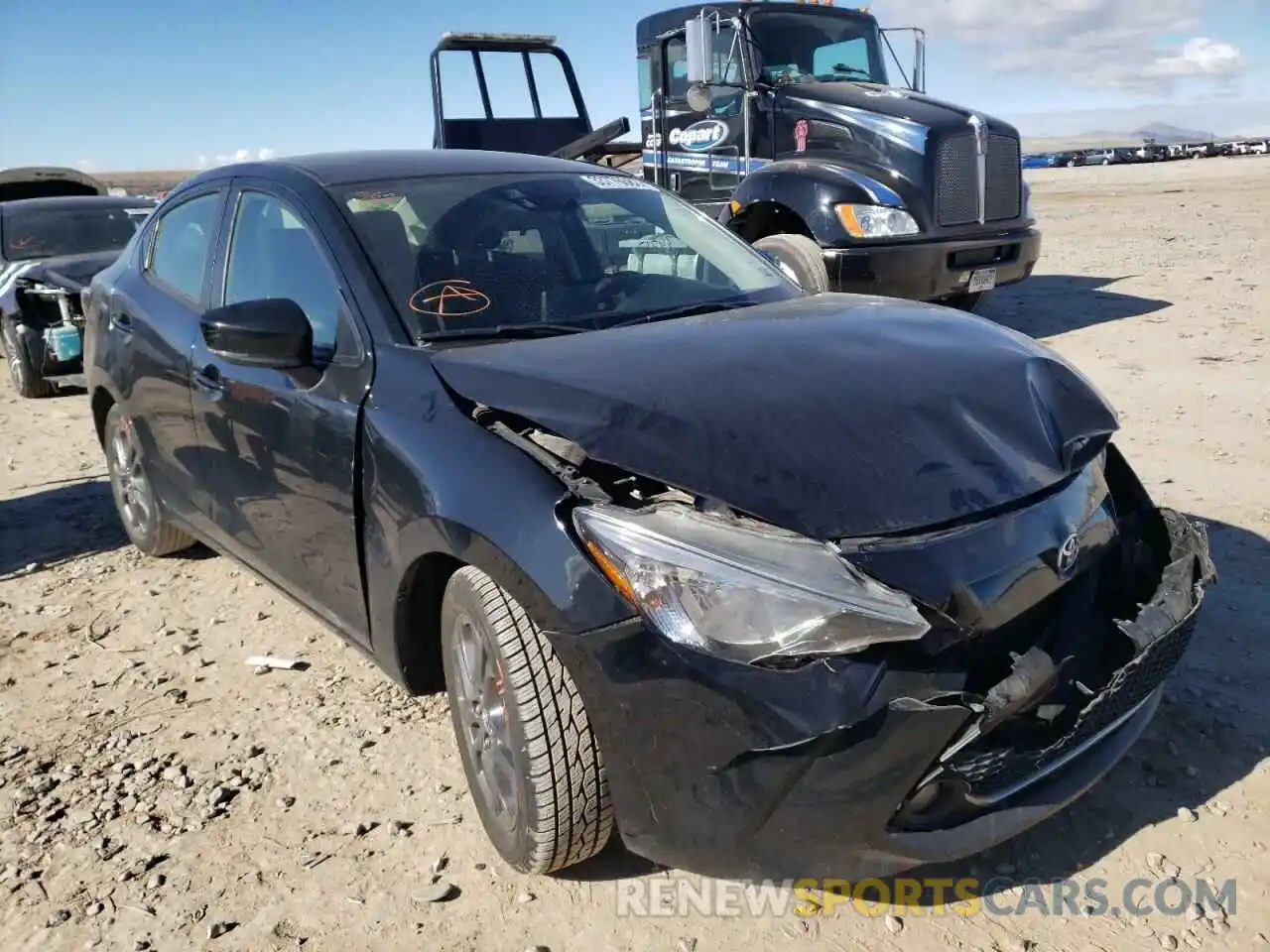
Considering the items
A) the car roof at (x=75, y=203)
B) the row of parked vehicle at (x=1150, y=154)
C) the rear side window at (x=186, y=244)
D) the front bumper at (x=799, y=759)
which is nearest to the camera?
the front bumper at (x=799, y=759)

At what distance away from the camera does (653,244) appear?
349 cm

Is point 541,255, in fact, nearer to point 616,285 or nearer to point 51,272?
point 616,285

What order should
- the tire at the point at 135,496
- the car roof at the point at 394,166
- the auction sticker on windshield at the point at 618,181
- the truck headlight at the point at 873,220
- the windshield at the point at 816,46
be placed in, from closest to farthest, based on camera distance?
the car roof at the point at 394,166, the auction sticker on windshield at the point at 618,181, the tire at the point at 135,496, the truck headlight at the point at 873,220, the windshield at the point at 816,46

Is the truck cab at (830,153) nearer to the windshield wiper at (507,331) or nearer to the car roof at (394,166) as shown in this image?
the car roof at (394,166)

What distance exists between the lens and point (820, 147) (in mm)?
8141

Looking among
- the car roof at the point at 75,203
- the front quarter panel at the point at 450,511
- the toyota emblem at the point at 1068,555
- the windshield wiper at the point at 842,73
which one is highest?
the windshield wiper at the point at 842,73

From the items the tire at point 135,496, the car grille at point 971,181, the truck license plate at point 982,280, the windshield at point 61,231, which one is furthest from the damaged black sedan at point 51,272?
the truck license plate at point 982,280

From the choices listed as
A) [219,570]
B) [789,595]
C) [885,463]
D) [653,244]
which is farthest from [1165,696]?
[219,570]

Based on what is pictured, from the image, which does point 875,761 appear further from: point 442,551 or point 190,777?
point 190,777

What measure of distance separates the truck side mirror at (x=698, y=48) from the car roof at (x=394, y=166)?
4.15 m

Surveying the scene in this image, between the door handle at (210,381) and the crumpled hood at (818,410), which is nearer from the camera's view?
the crumpled hood at (818,410)

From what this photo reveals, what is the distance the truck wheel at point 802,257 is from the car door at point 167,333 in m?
4.43

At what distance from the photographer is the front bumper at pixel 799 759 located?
1855 millimetres

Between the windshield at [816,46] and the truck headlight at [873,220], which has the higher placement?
the windshield at [816,46]
